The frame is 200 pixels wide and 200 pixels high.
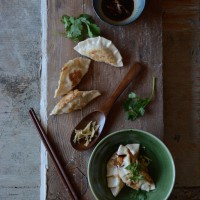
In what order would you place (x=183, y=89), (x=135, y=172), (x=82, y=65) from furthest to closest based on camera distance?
(x=183, y=89)
(x=82, y=65)
(x=135, y=172)

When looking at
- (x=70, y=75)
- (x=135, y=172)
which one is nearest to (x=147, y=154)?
(x=135, y=172)

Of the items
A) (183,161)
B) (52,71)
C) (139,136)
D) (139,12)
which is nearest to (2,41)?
(52,71)

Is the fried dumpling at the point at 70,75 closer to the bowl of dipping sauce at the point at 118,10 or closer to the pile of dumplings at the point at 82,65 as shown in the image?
the pile of dumplings at the point at 82,65

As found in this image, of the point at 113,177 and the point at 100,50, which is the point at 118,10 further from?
the point at 113,177

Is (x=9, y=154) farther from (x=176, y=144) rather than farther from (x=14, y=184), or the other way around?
(x=176, y=144)

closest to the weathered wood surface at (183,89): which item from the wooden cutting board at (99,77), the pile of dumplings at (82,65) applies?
the wooden cutting board at (99,77)

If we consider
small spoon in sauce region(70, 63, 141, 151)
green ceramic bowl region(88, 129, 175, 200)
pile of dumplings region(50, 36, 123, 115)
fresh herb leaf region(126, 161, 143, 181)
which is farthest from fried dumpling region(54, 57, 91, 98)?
fresh herb leaf region(126, 161, 143, 181)

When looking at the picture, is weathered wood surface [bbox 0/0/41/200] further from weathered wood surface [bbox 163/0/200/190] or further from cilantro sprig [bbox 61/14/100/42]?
weathered wood surface [bbox 163/0/200/190]
